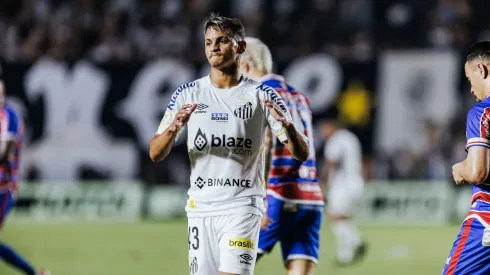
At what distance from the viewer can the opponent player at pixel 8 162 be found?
28.4ft

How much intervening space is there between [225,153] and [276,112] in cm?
42

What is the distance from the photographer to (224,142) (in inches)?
205

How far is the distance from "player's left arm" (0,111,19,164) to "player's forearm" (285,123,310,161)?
14.6 ft

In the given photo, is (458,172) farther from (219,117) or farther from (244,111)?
(219,117)

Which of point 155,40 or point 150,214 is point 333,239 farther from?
point 155,40

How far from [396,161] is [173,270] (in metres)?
7.99

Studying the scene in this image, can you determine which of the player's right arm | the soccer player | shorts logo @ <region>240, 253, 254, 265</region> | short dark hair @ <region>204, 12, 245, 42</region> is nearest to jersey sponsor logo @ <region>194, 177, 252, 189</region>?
the soccer player

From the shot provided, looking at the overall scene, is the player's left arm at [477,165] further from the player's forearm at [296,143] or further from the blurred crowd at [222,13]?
the blurred crowd at [222,13]

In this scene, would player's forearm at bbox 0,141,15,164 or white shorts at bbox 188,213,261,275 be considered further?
player's forearm at bbox 0,141,15,164

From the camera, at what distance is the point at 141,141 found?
699 inches

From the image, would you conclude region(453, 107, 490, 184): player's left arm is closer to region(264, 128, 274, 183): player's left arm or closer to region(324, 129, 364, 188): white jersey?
region(264, 128, 274, 183): player's left arm

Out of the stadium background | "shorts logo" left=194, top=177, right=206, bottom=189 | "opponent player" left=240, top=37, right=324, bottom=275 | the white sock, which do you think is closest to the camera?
"shorts logo" left=194, top=177, right=206, bottom=189

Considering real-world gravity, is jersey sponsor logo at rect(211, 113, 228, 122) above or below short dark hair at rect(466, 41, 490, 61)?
below

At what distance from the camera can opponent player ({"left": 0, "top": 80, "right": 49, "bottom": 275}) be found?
8648 millimetres
